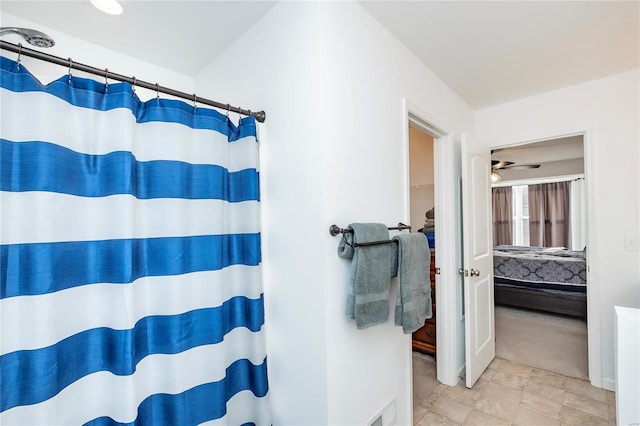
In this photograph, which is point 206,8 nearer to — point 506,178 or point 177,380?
point 177,380

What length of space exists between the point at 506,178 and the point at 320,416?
731 cm

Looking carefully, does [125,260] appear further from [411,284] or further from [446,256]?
[446,256]

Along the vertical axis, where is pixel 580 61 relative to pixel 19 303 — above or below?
above

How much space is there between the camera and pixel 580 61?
2018mm

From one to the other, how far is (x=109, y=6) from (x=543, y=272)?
5.19 metres

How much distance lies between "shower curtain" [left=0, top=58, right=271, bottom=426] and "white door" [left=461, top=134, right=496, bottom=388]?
1670 millimetres

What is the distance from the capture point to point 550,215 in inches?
253

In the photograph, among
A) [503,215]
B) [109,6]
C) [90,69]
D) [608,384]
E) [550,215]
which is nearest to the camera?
[90,69]

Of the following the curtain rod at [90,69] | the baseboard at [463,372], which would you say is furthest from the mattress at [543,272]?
the curtain rod at [90,69]

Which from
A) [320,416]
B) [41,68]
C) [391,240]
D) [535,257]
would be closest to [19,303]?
[320,416]

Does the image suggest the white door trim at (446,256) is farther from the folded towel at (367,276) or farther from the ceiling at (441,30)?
the folded towel at (367,276)

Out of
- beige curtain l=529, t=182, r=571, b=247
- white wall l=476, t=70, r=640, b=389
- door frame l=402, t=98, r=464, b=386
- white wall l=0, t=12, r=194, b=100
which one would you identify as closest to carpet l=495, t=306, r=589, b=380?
white wall l=476, t=70, r=640, b=389

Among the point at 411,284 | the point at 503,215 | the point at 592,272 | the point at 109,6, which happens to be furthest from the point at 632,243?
the point at 503,215

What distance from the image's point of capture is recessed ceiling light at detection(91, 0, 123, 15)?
1375mm
